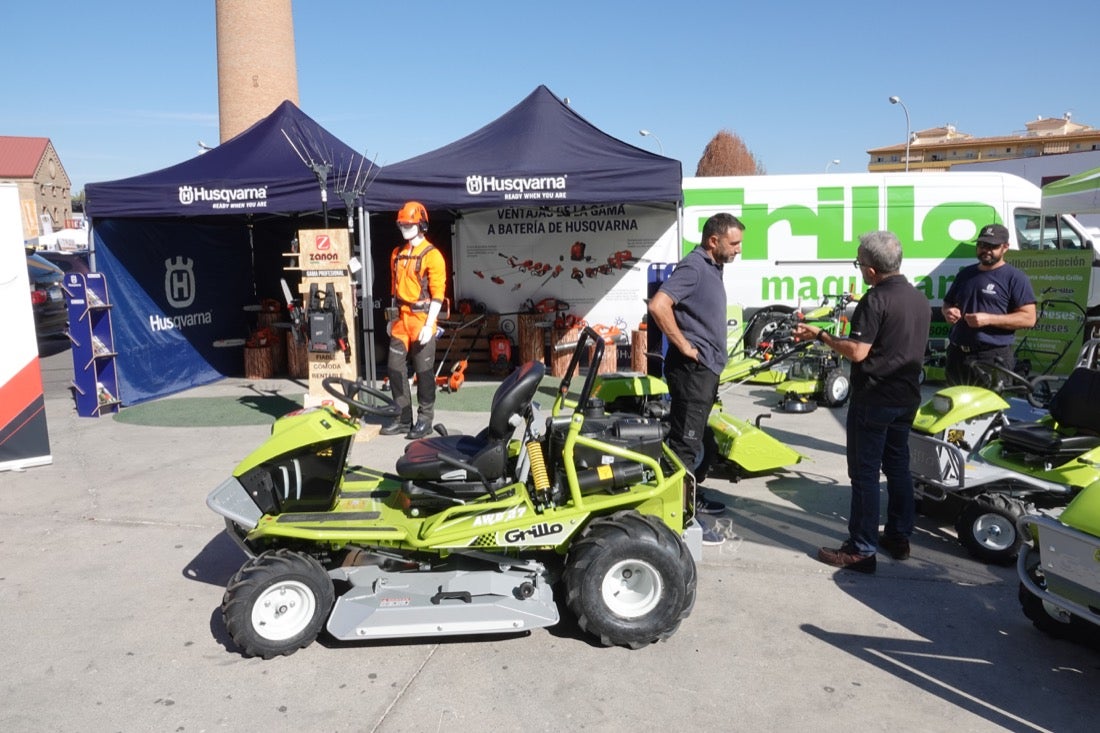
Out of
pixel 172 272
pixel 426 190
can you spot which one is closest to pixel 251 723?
pixel 426 190

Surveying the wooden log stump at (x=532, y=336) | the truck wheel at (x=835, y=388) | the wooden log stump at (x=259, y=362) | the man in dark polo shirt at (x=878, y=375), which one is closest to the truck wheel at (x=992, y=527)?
the man in dark polo shirt at (x=878, y=375)

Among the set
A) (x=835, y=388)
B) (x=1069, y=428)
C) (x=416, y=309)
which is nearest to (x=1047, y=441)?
(x=1069, y=428)

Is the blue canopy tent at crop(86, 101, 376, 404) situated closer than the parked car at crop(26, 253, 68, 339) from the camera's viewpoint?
Yes

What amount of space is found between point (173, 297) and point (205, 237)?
116 centimetres

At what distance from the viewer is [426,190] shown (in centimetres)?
838

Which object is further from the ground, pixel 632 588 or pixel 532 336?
pixel 532 336

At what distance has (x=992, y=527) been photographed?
437cm

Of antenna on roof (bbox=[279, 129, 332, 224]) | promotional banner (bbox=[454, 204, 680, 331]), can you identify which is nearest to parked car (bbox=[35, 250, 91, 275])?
promotional banner (bbox=[454, 204, 680, 331])

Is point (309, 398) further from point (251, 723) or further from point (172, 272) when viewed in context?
point (251, 723)

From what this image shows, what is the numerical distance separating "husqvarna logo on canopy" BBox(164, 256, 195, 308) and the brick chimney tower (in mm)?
7674

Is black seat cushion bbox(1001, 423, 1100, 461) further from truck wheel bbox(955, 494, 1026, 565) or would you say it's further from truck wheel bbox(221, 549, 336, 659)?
truck wheel bbox(221, 549, 336, 659)

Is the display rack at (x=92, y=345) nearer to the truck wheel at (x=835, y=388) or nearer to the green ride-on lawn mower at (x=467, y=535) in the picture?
the green ride-on lawn mower at (x=467, y=535)

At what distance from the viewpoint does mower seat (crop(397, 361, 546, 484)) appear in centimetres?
359

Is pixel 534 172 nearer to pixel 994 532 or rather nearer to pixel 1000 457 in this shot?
pixel 1000 457
